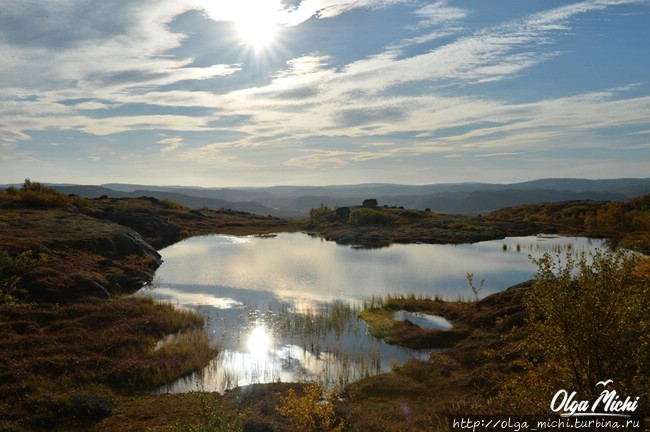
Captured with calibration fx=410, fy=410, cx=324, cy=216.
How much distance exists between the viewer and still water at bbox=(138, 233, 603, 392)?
23.4m

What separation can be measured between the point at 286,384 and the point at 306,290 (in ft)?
74.1

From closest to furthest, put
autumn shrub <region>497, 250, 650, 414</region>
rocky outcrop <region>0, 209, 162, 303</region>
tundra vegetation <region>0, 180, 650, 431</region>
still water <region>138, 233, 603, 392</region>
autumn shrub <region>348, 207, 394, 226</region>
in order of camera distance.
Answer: autumn shrub <region>497, 250, 650, 414</region>, tundra vegetation <region>0, 180, 650, 431</region>, still water <region>138, 233, 603, 392</region>, rocky outcrop <region>0, 209, 162, 303</region>, autumn shrub <region>348, 207, 394, 226</region>

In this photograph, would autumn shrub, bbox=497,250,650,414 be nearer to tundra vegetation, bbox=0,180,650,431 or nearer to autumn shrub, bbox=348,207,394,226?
tundra vegetation, bbox=0,180,650,431

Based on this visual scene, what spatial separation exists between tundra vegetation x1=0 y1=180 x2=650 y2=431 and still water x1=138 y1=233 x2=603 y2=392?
1.69 meters

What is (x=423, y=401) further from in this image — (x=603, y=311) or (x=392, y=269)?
(x=392, y=269)

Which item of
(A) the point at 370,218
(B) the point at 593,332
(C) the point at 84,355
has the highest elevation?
(A) the point at 370,218

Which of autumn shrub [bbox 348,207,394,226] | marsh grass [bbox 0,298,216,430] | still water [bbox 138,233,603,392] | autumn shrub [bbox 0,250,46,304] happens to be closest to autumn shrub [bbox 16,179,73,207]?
still water [bbox 138,233,603,392]

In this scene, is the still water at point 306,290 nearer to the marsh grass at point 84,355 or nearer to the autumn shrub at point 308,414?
the marsh grass at point 84,355

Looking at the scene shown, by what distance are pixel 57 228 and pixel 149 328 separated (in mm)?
33491

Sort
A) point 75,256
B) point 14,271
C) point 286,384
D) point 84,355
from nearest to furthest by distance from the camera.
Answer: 1. point 286,384
2. point 84,355
3. point 14,271
4. point 75,256

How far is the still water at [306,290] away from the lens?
23375mm

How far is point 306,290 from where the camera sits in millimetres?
42406

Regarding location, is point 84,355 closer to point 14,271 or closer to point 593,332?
point 14,271

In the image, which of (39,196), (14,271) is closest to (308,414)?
(14,271)
